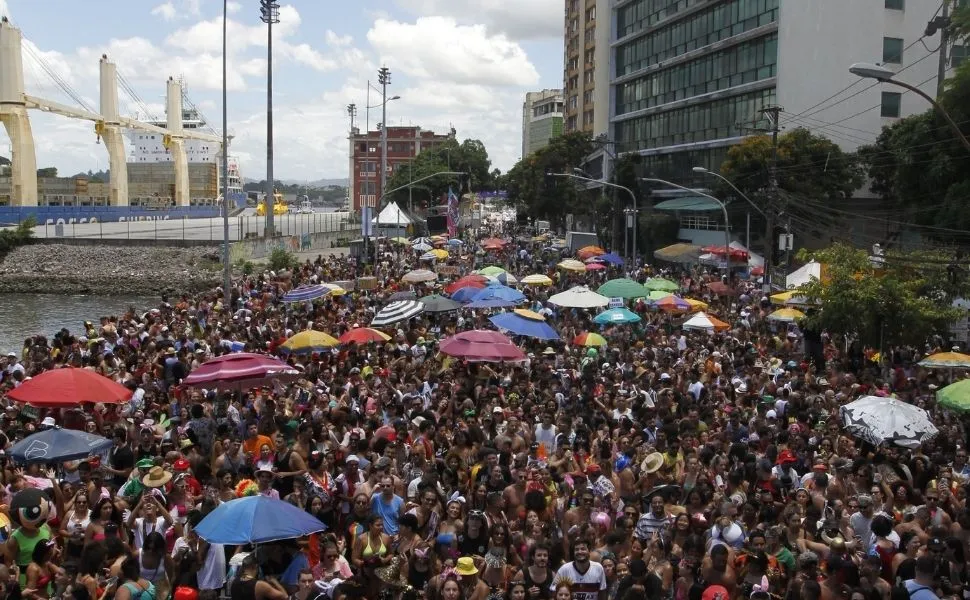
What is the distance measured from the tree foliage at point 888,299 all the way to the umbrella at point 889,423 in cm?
817

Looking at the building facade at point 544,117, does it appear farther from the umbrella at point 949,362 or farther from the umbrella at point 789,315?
the umbrella at point 949,362

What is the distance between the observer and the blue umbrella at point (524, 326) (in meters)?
17.8

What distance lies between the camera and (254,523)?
7.29 m

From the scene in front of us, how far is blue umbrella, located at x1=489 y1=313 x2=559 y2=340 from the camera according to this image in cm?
1781

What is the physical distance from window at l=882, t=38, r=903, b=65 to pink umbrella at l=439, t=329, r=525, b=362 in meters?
37.0

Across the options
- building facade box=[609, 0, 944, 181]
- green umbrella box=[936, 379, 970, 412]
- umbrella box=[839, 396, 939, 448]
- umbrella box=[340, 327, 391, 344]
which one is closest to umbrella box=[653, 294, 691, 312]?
umbrella box=[340, 327, 391, 344]

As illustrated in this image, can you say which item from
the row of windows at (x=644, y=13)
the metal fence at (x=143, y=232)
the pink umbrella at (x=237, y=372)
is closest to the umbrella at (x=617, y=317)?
the pink umbrella at (x=237, y=372)

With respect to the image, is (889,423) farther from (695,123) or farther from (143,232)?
(143,232)

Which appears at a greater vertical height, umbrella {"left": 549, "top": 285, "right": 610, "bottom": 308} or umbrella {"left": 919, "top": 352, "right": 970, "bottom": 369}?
umbrella {"left": 549, "top": 285, "right": 610, "bottom": 308}

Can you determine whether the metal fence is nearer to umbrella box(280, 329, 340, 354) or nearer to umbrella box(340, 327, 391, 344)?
umbrella box(340, 327, 391, 344)

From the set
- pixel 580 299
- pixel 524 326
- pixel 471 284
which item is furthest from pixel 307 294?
pixel 524 326

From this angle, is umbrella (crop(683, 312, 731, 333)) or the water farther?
the water

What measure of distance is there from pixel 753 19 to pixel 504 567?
45.7 metres

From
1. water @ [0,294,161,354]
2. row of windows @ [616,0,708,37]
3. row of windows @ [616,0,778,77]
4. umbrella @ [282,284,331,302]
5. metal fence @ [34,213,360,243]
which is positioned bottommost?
water @ [0,294,161,354]
